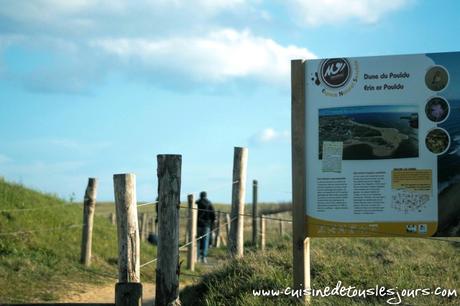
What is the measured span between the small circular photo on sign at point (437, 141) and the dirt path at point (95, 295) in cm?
595

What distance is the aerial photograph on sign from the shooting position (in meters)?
7.27

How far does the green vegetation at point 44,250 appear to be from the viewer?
12.3m

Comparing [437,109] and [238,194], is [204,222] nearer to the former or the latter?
[238,194]

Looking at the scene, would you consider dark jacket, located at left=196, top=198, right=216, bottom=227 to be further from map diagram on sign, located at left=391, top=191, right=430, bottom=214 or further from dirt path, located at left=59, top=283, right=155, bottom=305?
map diagram on sign, located at left=391, top=191, right=430, bottom=214

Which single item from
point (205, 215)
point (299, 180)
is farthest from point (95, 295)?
point (205, 215)

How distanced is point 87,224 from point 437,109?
9298 millimetres

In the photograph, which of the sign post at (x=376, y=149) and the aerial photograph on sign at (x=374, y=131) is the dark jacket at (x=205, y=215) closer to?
the sign post at (x=376, y=149)

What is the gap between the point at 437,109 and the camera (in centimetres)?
721

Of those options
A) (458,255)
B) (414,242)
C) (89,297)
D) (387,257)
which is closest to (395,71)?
(387,257)

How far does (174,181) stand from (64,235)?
938 cm

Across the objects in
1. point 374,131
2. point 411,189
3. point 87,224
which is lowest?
point 87,224

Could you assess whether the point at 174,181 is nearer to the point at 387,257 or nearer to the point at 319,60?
the point at 319,60

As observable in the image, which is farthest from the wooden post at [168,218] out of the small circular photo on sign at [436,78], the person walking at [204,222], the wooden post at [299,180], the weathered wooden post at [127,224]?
the person walking at [204,222]

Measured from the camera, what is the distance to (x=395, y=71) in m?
7.30
